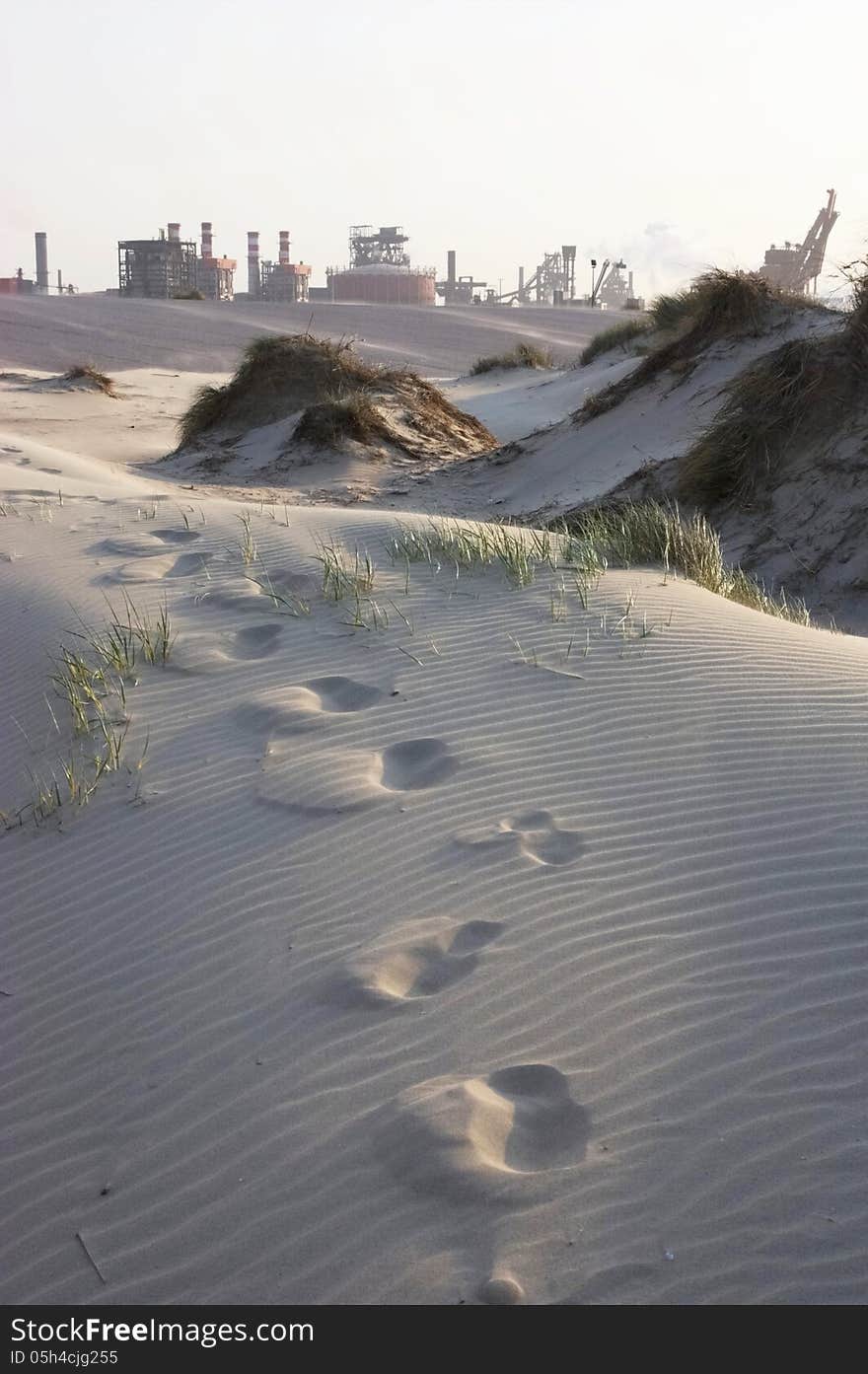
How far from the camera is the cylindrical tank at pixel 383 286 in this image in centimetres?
7288

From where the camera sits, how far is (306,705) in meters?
4.65

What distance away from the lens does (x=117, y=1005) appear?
10.2 ft

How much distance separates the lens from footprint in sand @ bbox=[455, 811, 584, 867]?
3.47 meters

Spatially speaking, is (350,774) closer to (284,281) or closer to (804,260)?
(804,260)

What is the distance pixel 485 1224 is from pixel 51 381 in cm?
2356

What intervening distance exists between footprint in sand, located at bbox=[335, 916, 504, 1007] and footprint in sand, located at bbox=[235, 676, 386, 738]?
1.44 meters

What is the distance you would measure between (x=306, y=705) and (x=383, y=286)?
2865 inches

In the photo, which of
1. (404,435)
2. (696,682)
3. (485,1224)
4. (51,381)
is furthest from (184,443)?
(485,1224)

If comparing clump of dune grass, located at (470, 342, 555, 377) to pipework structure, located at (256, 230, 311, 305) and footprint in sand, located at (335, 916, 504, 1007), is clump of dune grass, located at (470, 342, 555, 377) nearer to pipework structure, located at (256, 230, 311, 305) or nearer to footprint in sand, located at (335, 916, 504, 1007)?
footprint in sand, located at (335, 916, 504, 1007)

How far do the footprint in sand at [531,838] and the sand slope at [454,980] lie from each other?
0.04ft

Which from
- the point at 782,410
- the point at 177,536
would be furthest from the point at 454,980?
the point at 782,410

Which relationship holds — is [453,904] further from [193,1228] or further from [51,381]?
[51,381]

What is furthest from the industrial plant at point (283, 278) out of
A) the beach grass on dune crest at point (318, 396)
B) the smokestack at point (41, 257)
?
the beach grass on dune crest at point (318, 396)

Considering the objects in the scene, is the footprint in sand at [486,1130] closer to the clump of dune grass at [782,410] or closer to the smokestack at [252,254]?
the clump of dune grass at [782,410]
